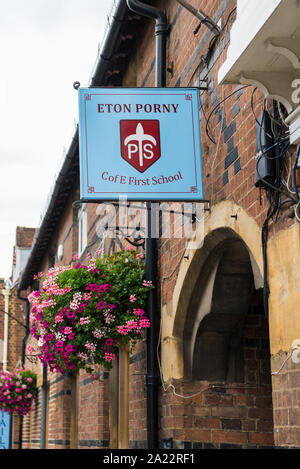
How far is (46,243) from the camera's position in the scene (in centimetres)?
1705

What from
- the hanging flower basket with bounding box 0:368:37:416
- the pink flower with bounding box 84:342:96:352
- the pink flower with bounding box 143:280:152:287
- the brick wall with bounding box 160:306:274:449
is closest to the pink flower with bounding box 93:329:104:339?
the pink flower with bounding box 84:342:96:352

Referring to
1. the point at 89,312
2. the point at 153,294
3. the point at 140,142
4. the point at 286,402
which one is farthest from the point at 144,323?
the point at 286,402

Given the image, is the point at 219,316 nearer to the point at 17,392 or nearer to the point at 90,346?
the point at 90,346

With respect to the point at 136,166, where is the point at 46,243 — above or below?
above

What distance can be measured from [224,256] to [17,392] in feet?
44.1

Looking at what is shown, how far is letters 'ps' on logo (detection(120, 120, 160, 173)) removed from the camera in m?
5.74

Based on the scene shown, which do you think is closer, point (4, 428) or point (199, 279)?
point (199, 279)

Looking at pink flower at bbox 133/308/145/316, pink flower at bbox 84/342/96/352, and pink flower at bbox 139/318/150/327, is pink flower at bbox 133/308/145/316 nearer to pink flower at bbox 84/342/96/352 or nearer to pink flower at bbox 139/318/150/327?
pink flower at bbox 139/318/150/327

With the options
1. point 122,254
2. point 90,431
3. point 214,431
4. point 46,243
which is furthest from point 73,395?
point 214,431

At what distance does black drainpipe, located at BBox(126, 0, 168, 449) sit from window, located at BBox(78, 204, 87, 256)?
5002 mm

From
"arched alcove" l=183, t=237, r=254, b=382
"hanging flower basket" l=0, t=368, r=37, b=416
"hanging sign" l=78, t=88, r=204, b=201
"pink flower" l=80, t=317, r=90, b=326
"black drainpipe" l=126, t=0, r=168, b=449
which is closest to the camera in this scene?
"hanging sign" l=78, t=88, r=204, b=201

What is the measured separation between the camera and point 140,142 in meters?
5.77
